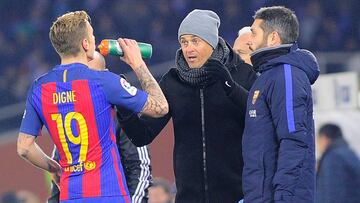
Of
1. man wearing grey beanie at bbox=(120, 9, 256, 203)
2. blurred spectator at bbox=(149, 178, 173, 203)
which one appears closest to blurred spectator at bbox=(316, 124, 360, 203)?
blurred spectator at bbox=(149, 178, 173, 203)

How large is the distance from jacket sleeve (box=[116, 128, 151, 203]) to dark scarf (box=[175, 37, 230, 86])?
33.5 inches

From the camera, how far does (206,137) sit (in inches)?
244

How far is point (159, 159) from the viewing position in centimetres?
1320

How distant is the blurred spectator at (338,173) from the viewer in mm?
8828

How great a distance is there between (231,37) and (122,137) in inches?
346

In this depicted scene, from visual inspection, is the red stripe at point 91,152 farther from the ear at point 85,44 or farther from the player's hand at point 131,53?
the player's hand at point 131,53

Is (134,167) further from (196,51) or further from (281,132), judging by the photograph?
(281,132)

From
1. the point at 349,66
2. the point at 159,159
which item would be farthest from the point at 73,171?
the point at 349,66

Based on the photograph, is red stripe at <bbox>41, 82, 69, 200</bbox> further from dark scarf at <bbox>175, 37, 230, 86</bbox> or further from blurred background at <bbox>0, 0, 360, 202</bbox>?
blurred background at <bbox>0, 0, 360, 202</bbox>

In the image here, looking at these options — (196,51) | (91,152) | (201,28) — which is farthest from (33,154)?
(201,28)

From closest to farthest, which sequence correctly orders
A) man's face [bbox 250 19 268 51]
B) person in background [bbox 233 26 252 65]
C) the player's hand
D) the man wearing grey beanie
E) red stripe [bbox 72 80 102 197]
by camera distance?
1. red stripe [bbox 72 80 102 197]
2. man's face [bbox 250 19 268 51]
3. the player's hand
4. the man wearing grey beanie
5. person in background [bbox 233 26 252 65]

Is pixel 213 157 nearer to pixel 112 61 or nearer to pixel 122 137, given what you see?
pixel 122 137

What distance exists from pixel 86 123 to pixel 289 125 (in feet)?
3.41

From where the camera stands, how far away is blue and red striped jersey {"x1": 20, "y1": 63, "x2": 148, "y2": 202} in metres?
5.66
